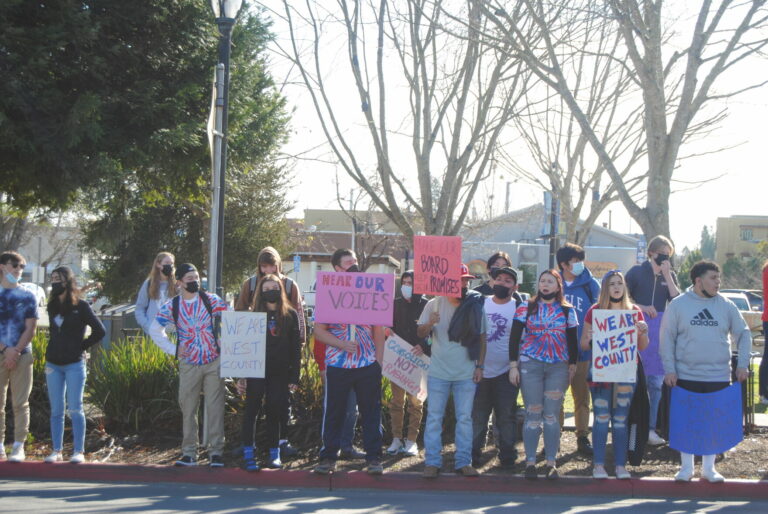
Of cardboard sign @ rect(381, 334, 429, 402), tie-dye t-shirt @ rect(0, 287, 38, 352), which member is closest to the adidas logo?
cardboard sign @ rect(381, 334, 429, 402)

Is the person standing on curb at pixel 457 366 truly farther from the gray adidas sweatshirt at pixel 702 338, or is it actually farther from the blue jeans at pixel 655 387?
the blue jeans at pixel 655 387

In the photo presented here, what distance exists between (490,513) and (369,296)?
7.03 ft

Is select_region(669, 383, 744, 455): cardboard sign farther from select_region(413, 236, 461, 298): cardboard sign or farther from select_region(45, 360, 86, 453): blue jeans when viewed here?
select_region(45, 360, 86, 453): blue jeans

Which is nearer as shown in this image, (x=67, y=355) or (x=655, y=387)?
(x=67, y=355)

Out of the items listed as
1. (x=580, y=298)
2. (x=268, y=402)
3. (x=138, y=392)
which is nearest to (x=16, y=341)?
(x=138, y=392)

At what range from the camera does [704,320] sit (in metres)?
6.96

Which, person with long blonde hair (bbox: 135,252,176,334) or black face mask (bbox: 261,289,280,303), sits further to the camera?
person with long blonde hair (bbox: 135,252,176,334)

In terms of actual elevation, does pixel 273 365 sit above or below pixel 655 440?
above

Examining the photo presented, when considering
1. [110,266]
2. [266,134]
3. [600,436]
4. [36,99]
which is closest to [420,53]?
[266,134]

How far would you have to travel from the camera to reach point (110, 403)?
348 inches

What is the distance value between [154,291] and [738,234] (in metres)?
71.0

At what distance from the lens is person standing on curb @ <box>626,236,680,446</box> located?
826 centimetres

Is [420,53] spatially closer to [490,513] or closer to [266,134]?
[266,134]

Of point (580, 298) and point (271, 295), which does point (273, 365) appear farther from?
point (580, 298)
